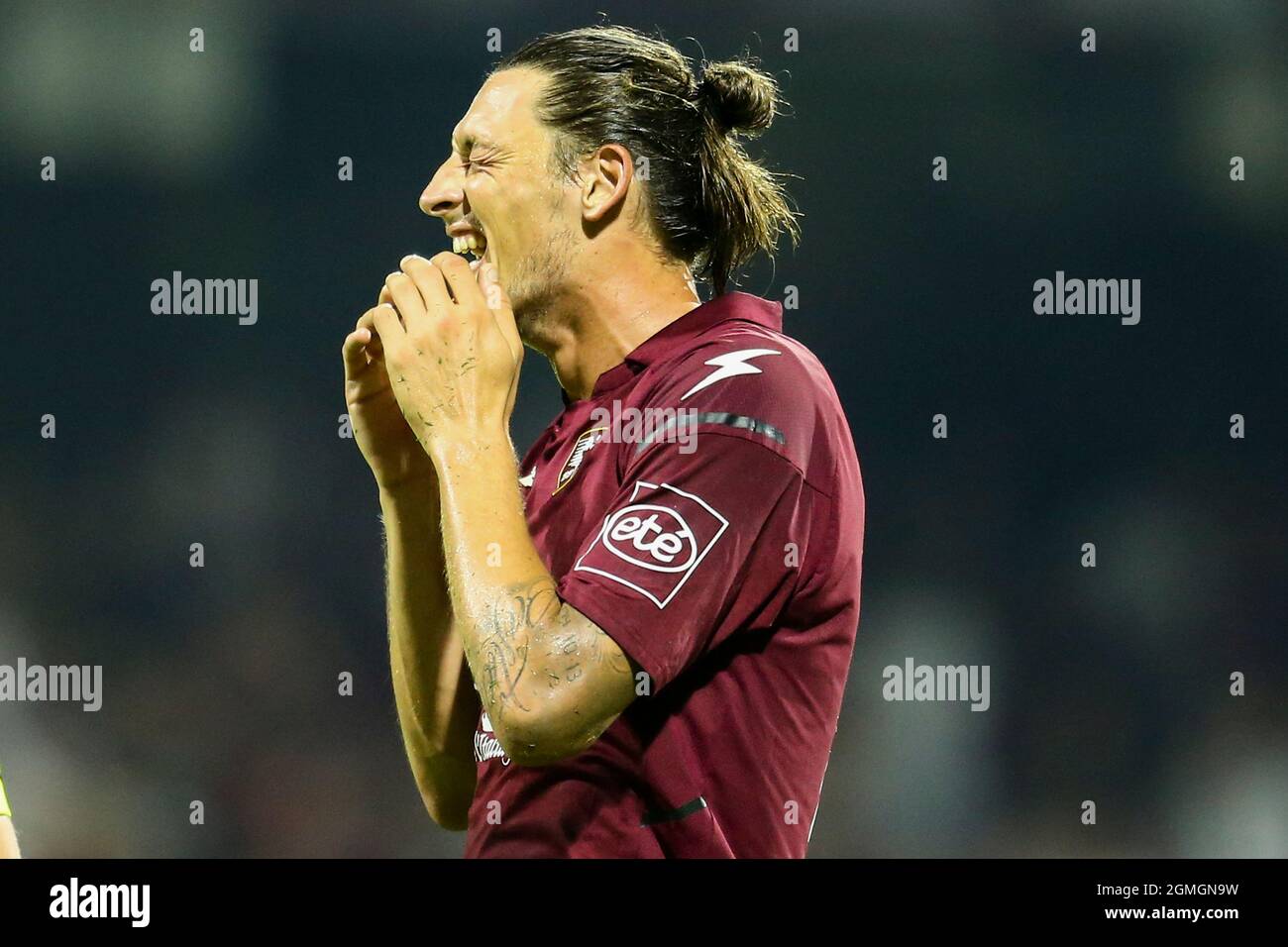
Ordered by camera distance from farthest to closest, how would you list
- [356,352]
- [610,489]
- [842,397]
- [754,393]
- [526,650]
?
[842,397], [356,352], [610,489], [754,393], [526,650]

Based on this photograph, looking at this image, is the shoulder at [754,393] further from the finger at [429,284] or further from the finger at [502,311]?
the finger at [429,284]

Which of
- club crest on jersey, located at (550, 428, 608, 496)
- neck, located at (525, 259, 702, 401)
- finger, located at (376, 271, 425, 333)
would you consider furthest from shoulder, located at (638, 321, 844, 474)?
finger, located at (376, 271, 425, 333)

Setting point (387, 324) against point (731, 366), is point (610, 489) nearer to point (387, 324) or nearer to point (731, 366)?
point (731, 366)

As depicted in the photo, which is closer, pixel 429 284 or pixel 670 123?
pixel 429 284

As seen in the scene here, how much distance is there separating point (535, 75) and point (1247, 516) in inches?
117

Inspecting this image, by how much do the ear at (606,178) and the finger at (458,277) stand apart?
0.27 meters

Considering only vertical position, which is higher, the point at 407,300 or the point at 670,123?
the point at 670,123

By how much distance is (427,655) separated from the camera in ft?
7.29

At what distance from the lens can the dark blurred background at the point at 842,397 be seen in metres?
4.07

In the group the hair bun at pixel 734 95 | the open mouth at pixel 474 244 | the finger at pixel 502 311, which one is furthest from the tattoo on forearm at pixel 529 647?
the hair bun at pixel 734 95

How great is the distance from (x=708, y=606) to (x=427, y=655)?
663 mm

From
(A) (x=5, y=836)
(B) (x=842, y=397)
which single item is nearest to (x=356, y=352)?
(A) (x=5, y=836)

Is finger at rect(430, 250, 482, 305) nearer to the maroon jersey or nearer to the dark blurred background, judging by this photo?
the maroon jersey

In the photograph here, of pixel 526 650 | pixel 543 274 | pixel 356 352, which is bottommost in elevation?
pixel 526 650
